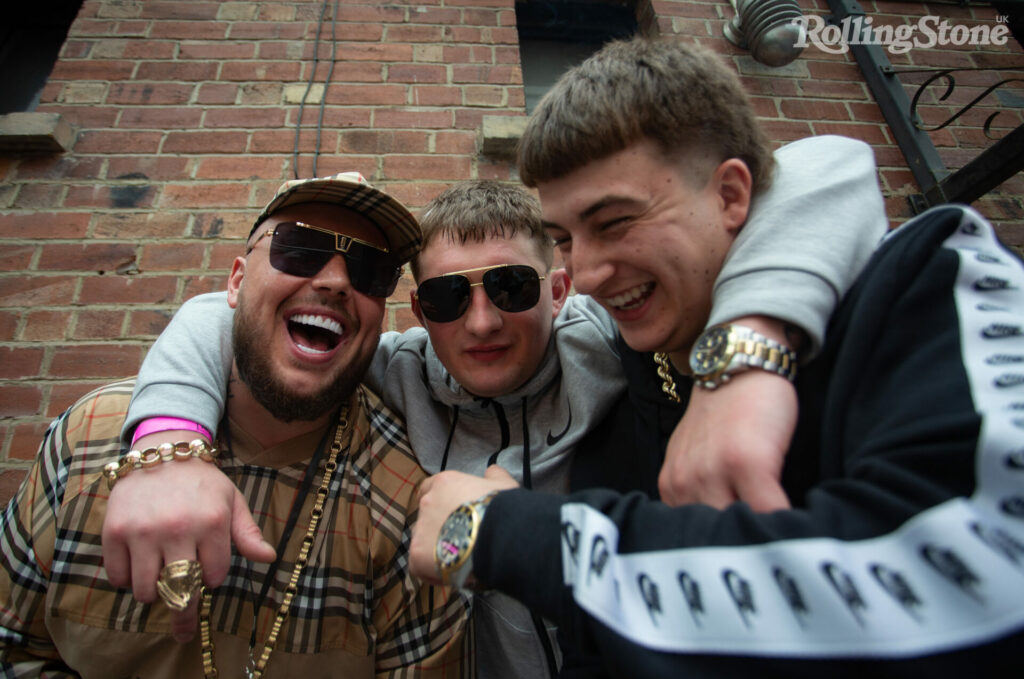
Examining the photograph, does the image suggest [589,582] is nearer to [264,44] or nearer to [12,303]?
[12,303]

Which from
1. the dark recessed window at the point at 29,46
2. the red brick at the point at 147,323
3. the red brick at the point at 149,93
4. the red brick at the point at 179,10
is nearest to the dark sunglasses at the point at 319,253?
the red brick at the point at 147,323

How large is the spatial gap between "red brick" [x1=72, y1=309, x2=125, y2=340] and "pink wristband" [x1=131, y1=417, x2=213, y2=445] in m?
1.07

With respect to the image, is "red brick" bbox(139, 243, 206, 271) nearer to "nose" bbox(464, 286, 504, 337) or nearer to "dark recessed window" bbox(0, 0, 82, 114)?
"nose" bbox(464, 286, 504, 337)

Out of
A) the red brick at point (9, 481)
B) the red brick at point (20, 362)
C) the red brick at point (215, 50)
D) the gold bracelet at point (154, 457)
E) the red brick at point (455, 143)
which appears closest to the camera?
the gold bracelet at point (154, 457)

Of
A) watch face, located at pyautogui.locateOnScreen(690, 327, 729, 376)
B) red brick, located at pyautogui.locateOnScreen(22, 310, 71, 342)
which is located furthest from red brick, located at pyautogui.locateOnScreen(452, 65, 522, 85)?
watch face, located at pyautogui.locateOnScreen(690, 327, 729, 376)

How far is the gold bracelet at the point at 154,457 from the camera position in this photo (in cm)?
107

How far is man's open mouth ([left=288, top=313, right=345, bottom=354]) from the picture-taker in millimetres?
1425

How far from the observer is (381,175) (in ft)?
7.47

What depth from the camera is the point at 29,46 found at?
295 cm

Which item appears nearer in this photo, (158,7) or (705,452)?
(705,452)

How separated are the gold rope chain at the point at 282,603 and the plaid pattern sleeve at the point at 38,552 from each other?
0.98ft

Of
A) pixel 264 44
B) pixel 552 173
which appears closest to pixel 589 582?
pixel 552 173

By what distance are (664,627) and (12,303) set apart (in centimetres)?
263

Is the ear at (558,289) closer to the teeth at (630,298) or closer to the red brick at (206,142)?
the teeth at (630,298)
